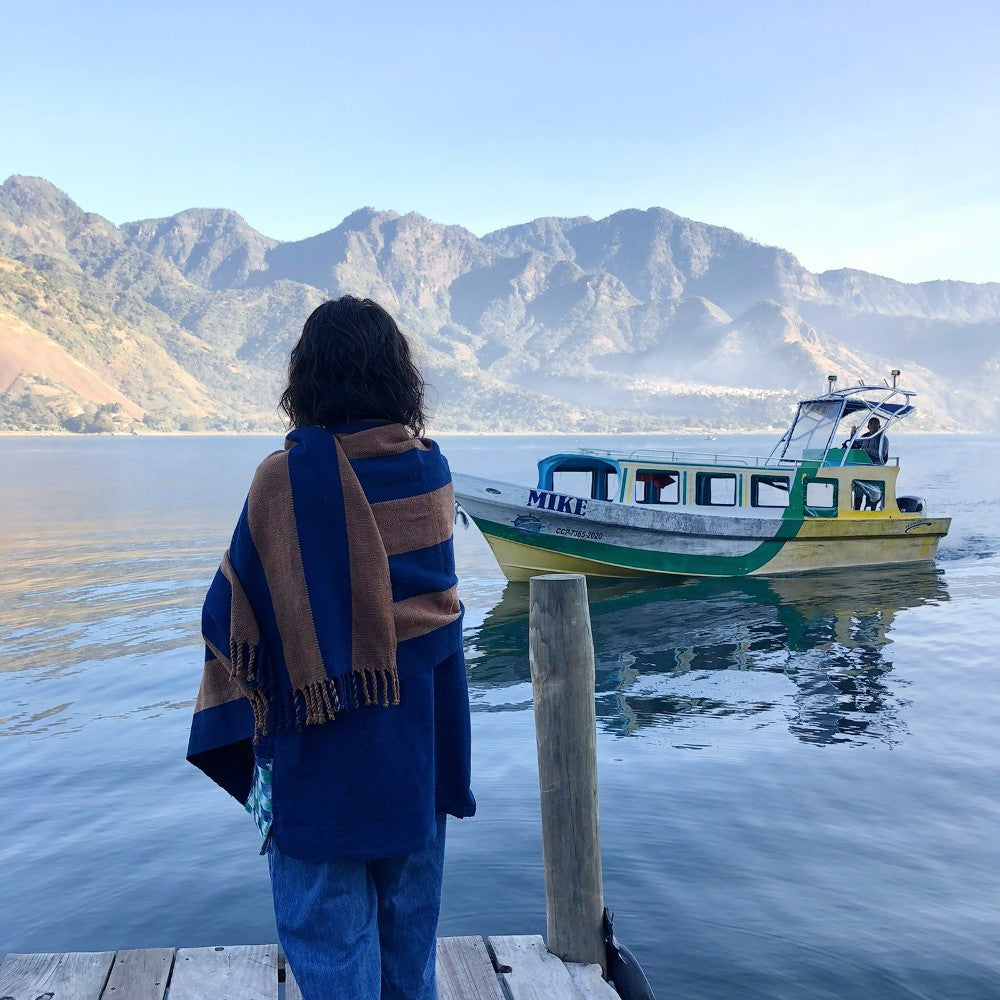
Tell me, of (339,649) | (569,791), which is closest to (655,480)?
(569,791)

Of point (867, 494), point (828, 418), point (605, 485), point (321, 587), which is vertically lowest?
point (867, 494)

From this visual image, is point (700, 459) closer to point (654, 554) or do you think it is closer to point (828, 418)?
point (654, 554)

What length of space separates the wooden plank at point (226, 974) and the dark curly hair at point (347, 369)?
2.19 metres

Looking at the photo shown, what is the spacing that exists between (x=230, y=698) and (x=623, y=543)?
52.7 feet

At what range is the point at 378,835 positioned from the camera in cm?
242

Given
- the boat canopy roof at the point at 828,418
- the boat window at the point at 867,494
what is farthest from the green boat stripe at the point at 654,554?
the boat canopy roof at the point at 828,418

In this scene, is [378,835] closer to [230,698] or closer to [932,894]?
[230,698]

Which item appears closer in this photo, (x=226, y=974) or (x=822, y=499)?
(x=226, y=974)

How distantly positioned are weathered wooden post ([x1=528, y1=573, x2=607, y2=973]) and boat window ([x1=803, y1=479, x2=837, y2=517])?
16530 mm

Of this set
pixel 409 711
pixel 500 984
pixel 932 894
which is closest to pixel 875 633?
pixel 932 894

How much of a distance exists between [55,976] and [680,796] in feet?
16.4

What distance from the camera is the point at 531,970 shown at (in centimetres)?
375

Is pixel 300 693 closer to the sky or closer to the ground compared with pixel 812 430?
closer to the sky

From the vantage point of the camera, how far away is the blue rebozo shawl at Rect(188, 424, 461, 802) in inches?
90.1
